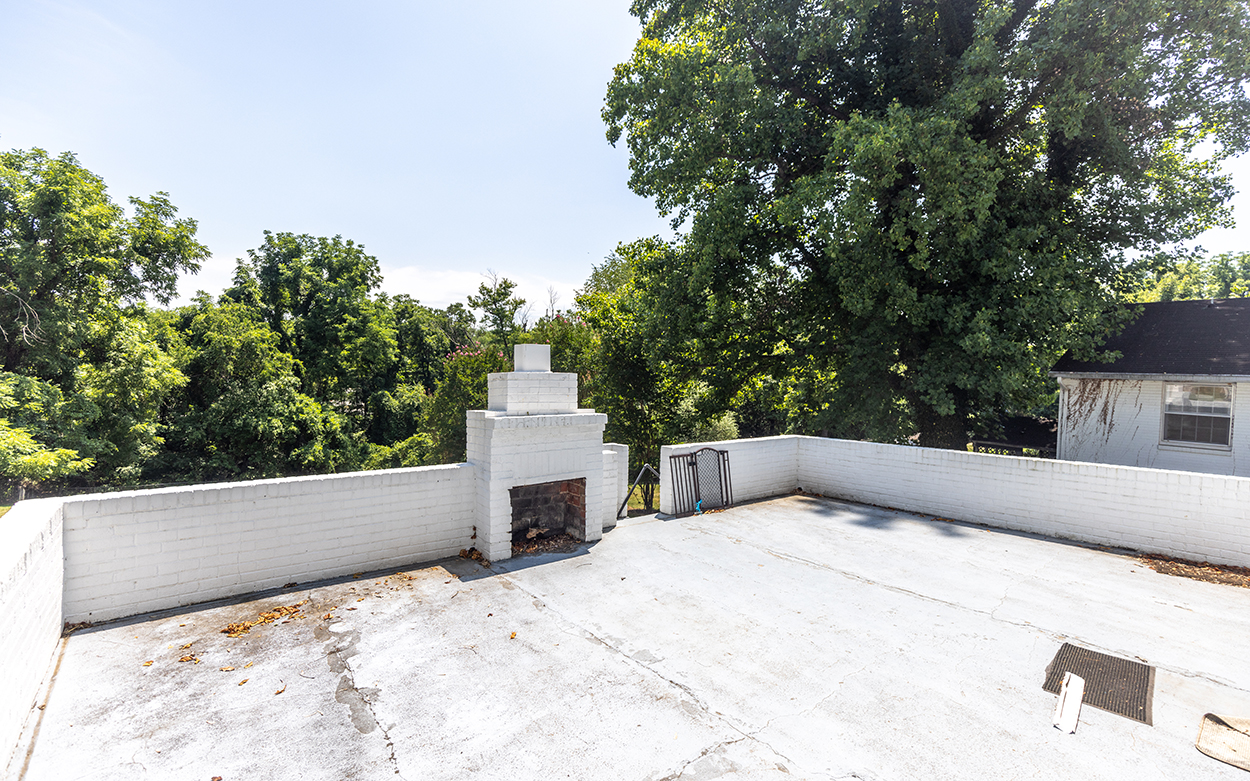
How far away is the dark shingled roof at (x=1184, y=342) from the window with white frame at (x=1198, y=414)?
551 mm

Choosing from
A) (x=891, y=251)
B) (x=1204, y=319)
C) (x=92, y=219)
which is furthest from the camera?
(x=92, y=219)

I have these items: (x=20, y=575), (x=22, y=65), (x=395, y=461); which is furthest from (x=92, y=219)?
(x=20, y=575)

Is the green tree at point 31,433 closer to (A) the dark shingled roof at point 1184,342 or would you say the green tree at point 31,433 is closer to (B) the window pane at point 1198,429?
(A) the dark shingled roof at point 1184,342

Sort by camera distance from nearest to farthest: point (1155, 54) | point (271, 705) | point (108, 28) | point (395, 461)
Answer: point (271, 705)
point (108, 28)
point (1155, 54)
point (395, 461)

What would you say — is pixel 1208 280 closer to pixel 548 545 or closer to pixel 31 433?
pixel 548 545

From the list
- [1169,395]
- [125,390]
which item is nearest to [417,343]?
[125,390]

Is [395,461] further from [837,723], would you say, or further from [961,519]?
[837,723]

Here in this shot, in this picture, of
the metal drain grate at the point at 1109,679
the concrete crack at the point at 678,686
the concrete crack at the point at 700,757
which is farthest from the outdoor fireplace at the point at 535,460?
the metal drain grate at the point at 1109,679

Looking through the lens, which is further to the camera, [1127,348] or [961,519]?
[1127,348]

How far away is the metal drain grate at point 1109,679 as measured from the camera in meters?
3.52

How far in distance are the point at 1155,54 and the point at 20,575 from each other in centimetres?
1594

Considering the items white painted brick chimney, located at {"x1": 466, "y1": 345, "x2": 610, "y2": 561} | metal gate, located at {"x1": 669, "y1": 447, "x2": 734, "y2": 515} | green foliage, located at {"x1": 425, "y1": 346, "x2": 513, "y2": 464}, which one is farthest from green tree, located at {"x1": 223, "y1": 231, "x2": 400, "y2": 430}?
white painted brick chimney, located at {"x1": 466, "y1": 345, "x2": 610, "y2": 561}

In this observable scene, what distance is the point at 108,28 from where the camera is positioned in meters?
8.18

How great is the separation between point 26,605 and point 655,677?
4.09 meters
